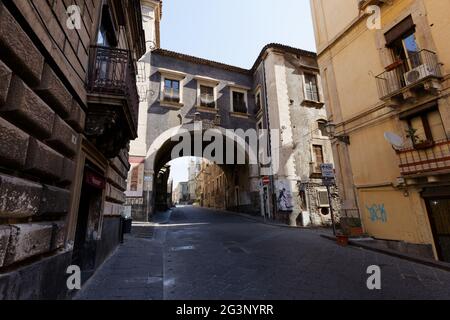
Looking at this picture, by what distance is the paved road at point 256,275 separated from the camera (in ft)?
12.9

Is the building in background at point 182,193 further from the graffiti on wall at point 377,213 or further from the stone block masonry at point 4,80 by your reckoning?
the stone block masonry at point 4,80

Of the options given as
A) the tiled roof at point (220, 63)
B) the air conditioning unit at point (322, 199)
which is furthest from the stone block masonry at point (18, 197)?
the tiled roof at point (220, 63)

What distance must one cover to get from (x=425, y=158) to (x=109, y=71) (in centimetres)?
849

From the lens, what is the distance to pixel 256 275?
4855mm

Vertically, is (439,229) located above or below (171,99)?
below

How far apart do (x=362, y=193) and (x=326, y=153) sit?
8.86 m

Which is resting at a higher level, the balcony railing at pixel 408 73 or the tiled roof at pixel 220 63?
the tiled roof at pixel 220 63

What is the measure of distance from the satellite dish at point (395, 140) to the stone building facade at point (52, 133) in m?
7.69

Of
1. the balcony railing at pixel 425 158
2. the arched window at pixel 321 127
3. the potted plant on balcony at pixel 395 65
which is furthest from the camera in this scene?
the arched window at pixel 321 127

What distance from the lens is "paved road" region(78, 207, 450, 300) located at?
12.9 ft

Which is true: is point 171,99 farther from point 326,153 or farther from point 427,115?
point 427,115

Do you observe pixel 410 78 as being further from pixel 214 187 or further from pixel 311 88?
pixel 214 187
